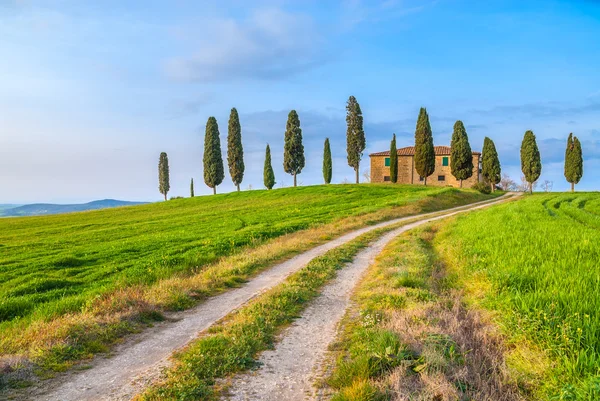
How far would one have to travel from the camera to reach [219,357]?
20.9 ft

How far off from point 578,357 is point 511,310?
2050mm

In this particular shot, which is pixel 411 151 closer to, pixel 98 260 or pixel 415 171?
pixel 415 171

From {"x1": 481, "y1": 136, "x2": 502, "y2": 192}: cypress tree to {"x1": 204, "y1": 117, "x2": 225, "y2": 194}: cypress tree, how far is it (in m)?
50.6

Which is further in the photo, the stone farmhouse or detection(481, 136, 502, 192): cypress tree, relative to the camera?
the stone farmhouse

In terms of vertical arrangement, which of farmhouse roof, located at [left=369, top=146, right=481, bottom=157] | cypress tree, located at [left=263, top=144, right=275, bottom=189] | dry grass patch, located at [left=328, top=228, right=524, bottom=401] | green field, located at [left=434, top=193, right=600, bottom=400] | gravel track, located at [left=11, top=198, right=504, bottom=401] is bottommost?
gravel track, located at [left=11, top=198, right=504, bottom=401]

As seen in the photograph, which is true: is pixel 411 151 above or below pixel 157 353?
above

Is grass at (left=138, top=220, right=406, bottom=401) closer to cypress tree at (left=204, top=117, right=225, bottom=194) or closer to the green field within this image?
the green field

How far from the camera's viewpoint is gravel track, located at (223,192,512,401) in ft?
17.8

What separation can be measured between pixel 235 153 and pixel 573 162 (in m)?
63.9

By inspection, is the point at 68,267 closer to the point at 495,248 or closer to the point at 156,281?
the point at 156,281

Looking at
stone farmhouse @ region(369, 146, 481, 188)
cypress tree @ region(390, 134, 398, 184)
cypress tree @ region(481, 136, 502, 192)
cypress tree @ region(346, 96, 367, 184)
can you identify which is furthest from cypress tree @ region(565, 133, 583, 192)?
cypress tree @ region(346, 96, 367, 184)

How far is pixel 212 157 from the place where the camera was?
72000 millimetres

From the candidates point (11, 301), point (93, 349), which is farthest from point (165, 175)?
→ point (93, 349)

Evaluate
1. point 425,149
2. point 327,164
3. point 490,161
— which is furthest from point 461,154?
point 327,164
